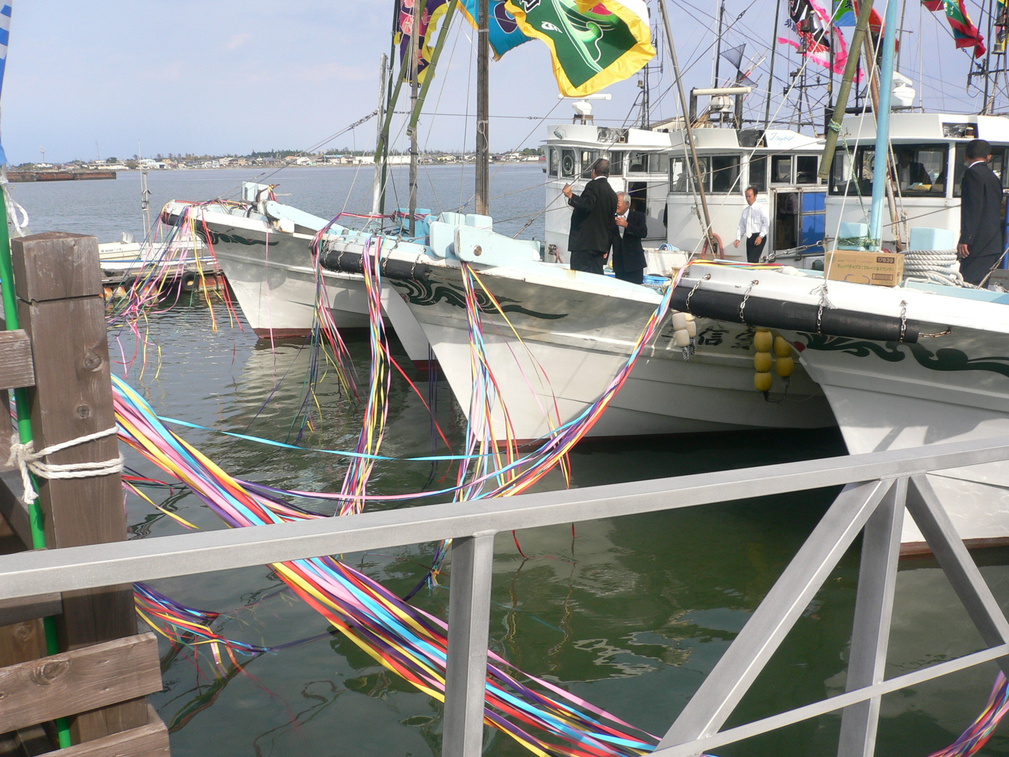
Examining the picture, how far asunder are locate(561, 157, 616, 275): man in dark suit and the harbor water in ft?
5.93

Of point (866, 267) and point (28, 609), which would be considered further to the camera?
point (866, 267)

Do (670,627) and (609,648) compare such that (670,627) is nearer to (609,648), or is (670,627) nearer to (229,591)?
(609,648)

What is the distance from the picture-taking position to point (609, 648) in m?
5.02

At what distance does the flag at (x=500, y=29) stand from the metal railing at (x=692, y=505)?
28.6ft

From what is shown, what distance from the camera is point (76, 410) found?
1993 mm

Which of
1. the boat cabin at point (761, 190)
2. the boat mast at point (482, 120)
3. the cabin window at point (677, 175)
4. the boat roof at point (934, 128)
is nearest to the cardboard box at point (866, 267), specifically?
the boat roof at point (934, 128)

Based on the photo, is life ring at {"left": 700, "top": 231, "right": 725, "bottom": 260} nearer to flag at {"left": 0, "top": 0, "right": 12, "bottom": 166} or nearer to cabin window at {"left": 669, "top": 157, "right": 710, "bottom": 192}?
cabin window at {"left": 669, "top": 157, "right": 710, "bottom": 192}

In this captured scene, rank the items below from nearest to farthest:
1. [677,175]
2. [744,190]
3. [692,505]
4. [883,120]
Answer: [692,505] < [883,120] < [744,190] < [677,175]

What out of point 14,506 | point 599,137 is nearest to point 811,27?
point 599,137

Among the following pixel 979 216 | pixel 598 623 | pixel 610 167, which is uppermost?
pixel 610 167

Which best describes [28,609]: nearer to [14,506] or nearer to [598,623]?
[14,506]

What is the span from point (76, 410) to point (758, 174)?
10.8 meters

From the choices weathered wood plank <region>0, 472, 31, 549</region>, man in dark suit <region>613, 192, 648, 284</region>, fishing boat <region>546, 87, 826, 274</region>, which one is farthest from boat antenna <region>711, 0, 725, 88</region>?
weathered wood plank <region>0, 472, 31, 549</region>

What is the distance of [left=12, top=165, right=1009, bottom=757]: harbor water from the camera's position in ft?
13.8
